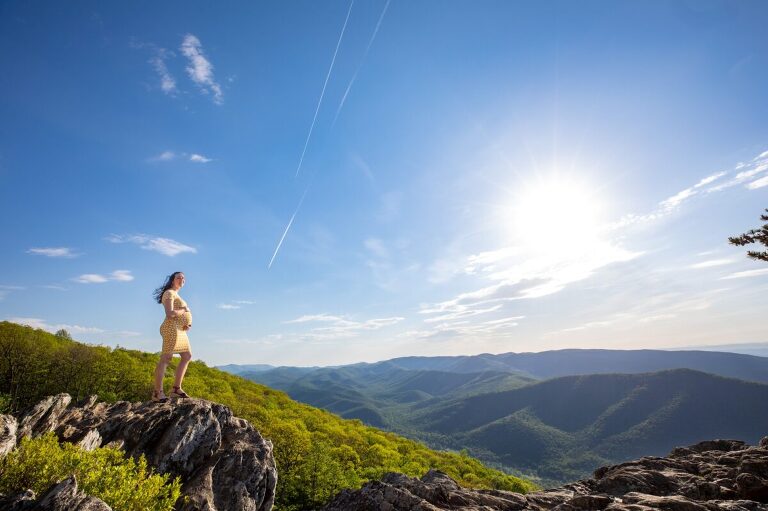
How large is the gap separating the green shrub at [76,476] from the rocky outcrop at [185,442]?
3887 millimetres

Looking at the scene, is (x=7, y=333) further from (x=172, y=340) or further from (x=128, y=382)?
(x=172, y=340)

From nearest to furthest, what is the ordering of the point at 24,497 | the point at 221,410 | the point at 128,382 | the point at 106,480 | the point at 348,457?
the point at 24,497 < the point at 106,480 < the point at 221,410 < the point at 128,382 < the point at 348,457

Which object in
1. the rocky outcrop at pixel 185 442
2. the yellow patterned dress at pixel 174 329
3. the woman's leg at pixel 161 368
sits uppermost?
the yellow patterned dress at pixel 174 329

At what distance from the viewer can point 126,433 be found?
48.6 feet

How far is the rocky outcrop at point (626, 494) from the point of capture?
12.7 m

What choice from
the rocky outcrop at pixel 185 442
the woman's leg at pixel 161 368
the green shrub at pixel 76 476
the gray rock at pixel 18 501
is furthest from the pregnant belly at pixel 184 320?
the gray rock at pixel 18 501

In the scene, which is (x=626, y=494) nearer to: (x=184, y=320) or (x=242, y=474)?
(x=242, y=474)

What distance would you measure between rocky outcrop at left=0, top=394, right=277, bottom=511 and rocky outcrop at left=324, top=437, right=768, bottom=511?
13.4 ft

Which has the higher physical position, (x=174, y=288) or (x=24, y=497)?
(x=174, y=288)

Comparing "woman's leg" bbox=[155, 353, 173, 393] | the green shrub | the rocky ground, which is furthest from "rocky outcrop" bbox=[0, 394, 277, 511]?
the green shrub

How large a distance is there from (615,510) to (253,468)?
14249 mm

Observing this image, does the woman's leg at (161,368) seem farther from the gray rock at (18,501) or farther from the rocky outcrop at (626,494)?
the rocky outcrop at (626,494)

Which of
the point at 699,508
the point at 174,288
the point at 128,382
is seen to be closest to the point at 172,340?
the point at 174,288

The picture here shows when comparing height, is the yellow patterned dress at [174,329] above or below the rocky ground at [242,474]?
above
